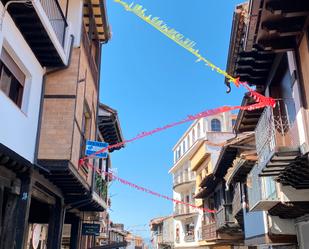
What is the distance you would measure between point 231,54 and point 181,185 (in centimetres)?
3987

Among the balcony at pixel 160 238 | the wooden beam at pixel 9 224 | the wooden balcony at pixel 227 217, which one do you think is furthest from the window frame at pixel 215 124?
the wooden beam at pixel 9 224

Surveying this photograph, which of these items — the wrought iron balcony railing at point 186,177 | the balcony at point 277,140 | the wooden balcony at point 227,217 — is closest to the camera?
the balcony at point 277,140

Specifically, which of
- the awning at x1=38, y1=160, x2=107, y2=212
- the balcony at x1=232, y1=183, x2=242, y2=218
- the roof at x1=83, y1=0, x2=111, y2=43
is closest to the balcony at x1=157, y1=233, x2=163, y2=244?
the balcony at x1=232, y1=183, x2=242, y2=218

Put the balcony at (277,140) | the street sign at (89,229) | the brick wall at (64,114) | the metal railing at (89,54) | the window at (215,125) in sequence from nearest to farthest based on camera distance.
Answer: the balcony at (277,140) < the brick wall at (64,114) < the metal railing at (89,54) < the street sign at (89,229) < the window at (215,125)

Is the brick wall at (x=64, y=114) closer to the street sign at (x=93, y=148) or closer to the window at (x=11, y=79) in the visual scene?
the street sign at (x=93, y=148)

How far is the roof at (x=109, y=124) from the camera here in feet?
63.1

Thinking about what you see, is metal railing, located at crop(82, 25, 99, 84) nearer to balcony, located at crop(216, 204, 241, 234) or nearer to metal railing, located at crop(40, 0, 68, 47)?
metal railing, located at crop(40, 0, 68, 47)

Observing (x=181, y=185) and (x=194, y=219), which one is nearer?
(x=194, y=219)

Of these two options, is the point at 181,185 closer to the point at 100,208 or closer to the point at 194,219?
the point at 194,219

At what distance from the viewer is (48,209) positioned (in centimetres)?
1492

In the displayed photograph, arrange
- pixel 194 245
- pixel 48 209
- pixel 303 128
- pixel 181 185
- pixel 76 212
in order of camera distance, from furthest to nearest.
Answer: pixel 181 185, pixel 194 245, pixel 76 212, pixel 48 209, pixel 303 128

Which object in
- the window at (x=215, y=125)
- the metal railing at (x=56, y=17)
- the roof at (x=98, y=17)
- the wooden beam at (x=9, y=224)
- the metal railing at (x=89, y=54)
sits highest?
the window at (x=215, y=125)

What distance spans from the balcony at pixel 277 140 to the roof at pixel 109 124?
941 cm

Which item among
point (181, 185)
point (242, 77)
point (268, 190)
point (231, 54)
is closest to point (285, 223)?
point (268, 190)
